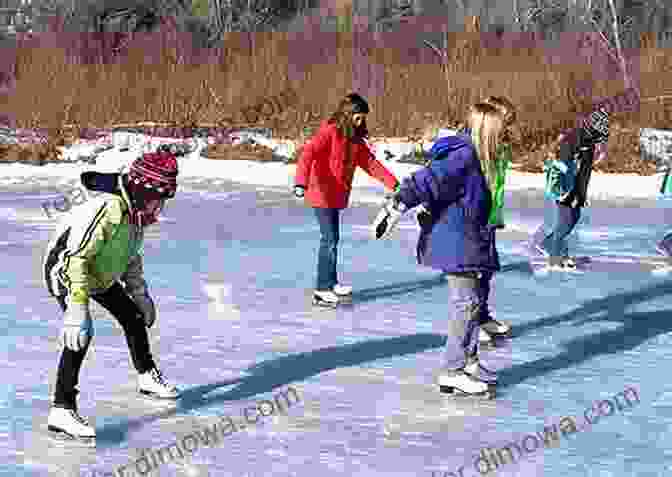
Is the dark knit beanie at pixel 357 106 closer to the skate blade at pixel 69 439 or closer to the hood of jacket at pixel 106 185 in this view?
the hood of jacket at pixel 106 185

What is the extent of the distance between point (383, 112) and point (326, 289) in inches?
322

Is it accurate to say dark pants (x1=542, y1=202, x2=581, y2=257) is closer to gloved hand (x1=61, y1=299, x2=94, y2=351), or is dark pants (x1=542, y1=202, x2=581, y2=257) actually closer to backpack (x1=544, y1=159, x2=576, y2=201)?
backpack (x1=544, y1=159, x2=576, y2=201)

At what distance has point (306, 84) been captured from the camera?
15969mm

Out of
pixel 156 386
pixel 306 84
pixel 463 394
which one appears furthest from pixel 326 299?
pixel 306 84

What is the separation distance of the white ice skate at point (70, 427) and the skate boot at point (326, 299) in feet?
8.88

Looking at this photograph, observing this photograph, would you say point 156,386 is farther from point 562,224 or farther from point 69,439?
point 562,224

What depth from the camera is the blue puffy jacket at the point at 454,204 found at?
209 inches

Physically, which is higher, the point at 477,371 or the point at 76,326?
the point at 76,326

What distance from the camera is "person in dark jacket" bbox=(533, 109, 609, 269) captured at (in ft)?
27.0

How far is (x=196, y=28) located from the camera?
20.6m

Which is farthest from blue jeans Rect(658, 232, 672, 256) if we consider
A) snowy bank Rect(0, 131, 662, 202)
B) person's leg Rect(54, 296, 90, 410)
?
person's leg Rect(54, 296, 90, 410)

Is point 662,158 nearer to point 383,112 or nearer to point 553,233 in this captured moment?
point 383,112

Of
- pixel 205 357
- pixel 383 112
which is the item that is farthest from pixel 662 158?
pixel 205 357

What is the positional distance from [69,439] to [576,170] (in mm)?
4494
